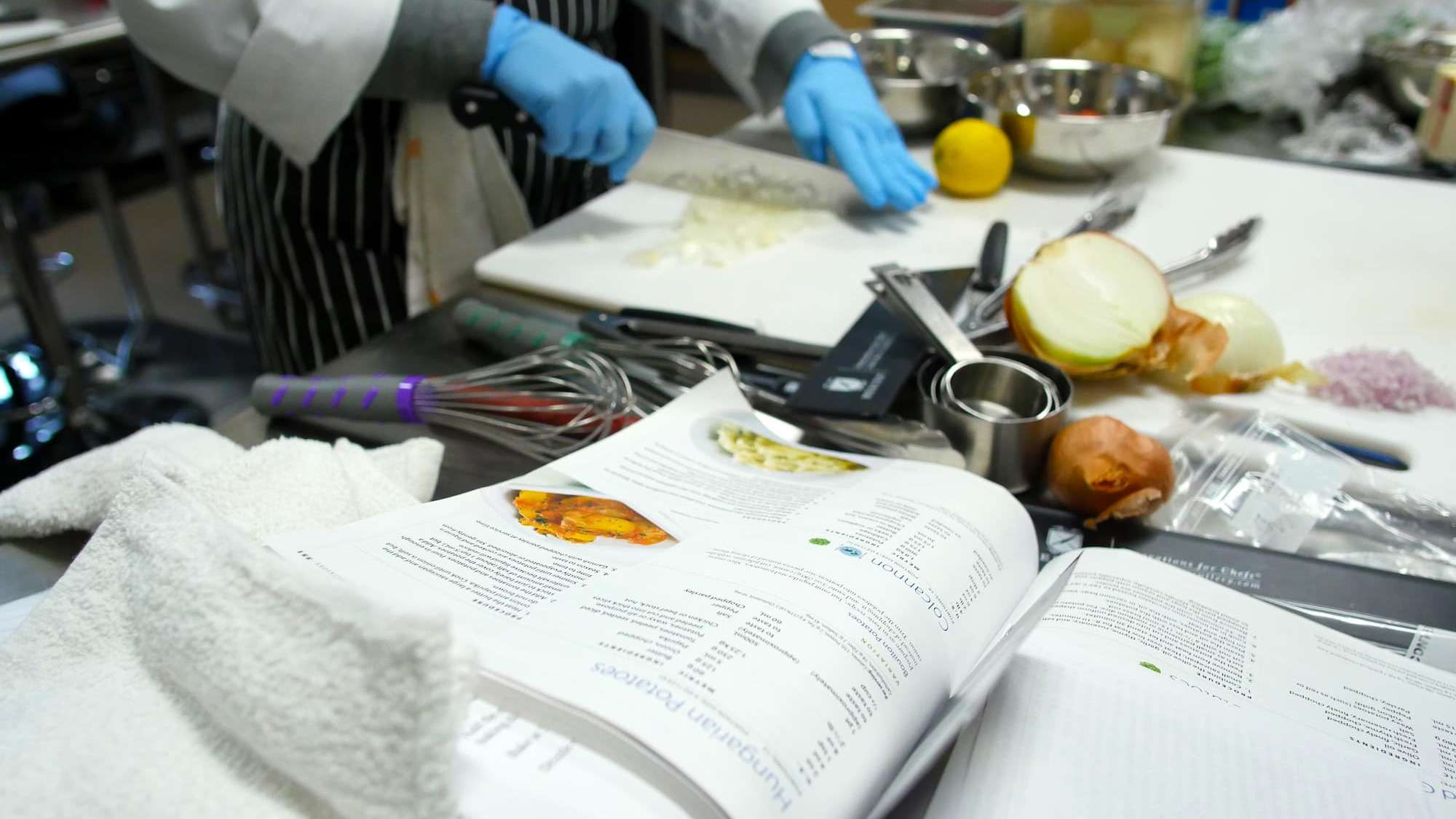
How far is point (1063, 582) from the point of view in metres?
0.39

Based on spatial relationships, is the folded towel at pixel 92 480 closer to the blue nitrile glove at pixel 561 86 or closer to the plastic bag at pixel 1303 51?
the blue nitrile glove at pixel 561 86

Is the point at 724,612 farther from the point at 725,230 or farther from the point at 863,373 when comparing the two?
the point at 725,230

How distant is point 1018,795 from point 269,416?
56 centimetres

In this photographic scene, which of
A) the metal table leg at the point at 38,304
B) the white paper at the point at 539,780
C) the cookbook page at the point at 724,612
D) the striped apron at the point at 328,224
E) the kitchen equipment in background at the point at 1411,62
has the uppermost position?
the kitchen equipment in background at the point at 1411,62

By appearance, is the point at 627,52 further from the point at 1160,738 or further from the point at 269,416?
the point at 1160,738

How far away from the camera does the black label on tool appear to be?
2.02 ft

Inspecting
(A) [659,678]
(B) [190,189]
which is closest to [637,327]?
(A) [659,678]

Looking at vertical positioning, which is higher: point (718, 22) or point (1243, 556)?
point (718, 22)

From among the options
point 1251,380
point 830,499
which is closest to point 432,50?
point 830,499

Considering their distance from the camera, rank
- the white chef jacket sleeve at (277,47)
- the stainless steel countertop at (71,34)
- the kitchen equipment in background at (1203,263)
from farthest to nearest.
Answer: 1. the stainless steel countertop at (71,34)
2. the white chef jacket sleeve at (277,47)
3. the kitchen equipment in background at (1203,263)

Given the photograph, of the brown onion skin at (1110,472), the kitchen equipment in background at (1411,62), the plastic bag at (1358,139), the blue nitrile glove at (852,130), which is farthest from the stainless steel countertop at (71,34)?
the kitchen equipment in background at (1411,62)

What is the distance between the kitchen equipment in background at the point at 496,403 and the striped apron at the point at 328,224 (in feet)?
1.48

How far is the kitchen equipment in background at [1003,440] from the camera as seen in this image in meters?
0.58

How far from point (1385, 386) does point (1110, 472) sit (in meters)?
0.29
